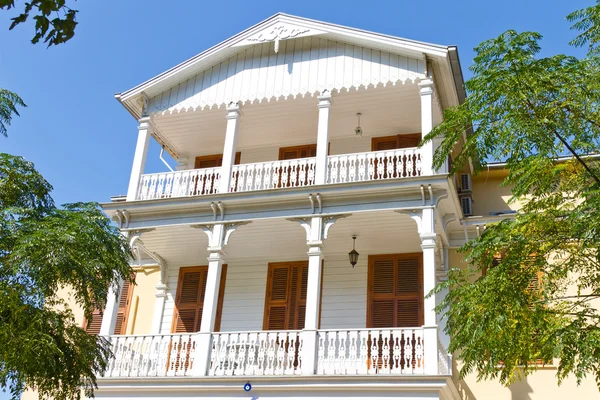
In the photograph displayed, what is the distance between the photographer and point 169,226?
14477mm

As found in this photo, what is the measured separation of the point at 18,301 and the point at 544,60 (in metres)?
7.05

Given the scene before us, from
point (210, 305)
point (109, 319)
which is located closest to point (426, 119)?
point (210, 305)

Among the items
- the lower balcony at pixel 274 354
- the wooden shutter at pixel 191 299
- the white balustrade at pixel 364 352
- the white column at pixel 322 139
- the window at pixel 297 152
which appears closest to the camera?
the white balustrade at pixel 364 352

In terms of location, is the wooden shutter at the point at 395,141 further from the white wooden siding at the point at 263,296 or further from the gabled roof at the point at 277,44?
the white wooden siding at the point at 263,296

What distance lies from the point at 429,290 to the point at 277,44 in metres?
6.42

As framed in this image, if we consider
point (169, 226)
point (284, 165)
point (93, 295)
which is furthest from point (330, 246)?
point (93, 295)

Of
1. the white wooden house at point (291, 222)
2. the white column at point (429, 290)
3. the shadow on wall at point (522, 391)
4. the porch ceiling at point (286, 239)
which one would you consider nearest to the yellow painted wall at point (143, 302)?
the white wooden house at point (291, 222)

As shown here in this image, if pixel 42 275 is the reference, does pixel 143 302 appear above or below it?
above

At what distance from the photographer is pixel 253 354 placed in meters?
12.6

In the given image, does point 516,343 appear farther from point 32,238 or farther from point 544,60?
point 32,238

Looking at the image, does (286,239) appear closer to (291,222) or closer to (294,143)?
(291,222)

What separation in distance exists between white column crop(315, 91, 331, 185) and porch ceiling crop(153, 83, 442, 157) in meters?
0.49

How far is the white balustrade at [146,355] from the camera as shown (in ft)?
42.8

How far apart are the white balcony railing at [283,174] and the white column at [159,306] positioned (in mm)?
2547
